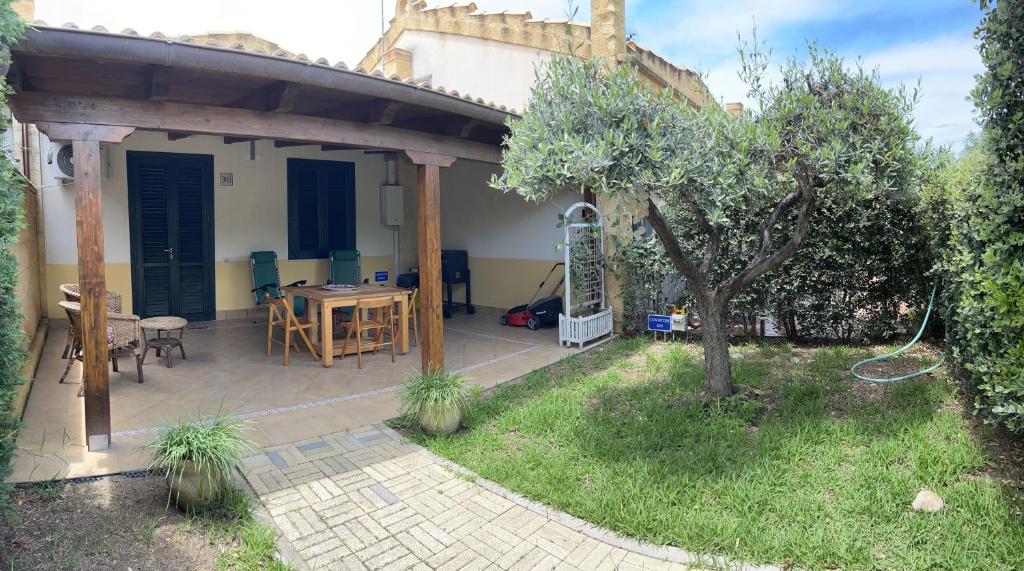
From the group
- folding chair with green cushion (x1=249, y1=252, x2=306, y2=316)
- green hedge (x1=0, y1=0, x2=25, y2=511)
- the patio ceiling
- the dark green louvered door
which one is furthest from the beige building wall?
green hedge (x1=0, y1=0, x2=25, y2=511)

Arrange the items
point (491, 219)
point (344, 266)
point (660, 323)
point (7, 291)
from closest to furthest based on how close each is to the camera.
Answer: point (7, 291) < point (660, 323) < point (344, 266) < point (491, 219)

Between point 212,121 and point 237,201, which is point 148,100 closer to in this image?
point 212,121

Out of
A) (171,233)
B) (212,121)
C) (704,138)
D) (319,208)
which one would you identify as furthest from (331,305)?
(704,138)

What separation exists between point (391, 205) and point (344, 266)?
1500mm

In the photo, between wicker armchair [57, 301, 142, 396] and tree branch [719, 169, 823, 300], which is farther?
wicker armchair [57, 301, 142, 396]

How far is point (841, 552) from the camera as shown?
297 cm

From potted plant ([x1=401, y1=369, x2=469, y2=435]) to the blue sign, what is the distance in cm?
388

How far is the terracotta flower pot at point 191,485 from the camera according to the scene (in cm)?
338

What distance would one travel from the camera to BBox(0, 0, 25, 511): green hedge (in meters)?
2.80

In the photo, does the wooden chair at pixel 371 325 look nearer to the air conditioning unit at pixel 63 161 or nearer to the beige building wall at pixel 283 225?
the beige building wall at pixel 283 225

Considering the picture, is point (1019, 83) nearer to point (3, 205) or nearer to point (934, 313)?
point (934, 313)

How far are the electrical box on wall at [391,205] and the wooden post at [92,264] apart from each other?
265 inches

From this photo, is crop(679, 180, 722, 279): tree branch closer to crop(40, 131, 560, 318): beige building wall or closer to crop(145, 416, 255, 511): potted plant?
crop(145, 416, 255, 511): potted plant

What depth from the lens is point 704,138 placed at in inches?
174
